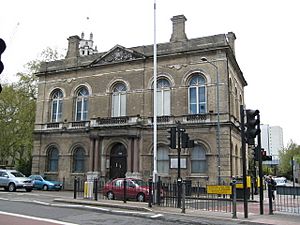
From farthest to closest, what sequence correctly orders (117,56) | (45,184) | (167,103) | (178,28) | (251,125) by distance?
(117,56) < (45,184) < (178,28) < (167,103) < (251,125)

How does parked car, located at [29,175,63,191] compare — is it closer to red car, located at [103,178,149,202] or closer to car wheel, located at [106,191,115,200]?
red car, located at [103,178,149,202]

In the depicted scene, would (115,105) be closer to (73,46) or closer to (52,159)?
(52,159)

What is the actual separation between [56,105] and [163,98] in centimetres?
1210

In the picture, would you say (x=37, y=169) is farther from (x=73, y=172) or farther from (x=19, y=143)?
(x=19, y=143)

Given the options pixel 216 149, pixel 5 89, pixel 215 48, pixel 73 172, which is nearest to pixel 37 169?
pixel 73 172

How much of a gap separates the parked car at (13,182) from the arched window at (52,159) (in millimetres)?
5964

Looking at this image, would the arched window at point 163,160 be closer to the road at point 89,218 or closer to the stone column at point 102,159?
the stone column at point 102,159

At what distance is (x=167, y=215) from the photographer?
46.5ft

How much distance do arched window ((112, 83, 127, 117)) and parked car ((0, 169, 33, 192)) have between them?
9.60 metres

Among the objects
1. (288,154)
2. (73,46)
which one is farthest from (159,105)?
(288,154)

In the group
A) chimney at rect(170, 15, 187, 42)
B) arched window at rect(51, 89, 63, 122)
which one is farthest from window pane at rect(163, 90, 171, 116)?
arched window at rect(51, 89, 63, 122)

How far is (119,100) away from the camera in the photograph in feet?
106

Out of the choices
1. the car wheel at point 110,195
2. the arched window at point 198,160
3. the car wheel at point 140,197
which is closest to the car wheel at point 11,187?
the car wheel at point 110,195

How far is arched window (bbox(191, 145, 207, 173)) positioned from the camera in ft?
91.4
